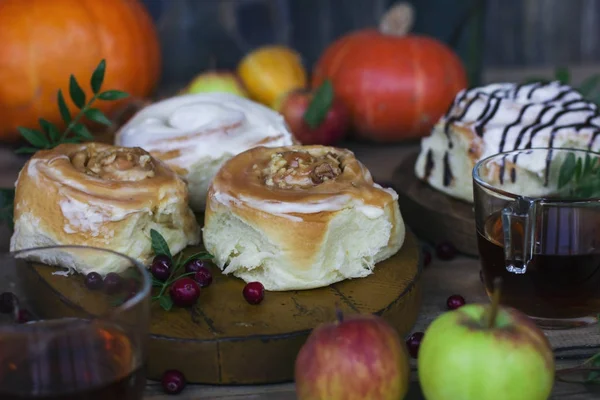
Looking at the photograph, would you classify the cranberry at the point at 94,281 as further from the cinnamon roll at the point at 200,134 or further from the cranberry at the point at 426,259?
the cranberry at the point at 426,259

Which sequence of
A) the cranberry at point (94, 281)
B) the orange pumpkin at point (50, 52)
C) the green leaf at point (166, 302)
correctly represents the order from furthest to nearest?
the orange pumpkin at point (50, 52)
the green leaf at point (166, 302)
the cranberry at point (94, 281)

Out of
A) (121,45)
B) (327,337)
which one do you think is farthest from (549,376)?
(121,45)

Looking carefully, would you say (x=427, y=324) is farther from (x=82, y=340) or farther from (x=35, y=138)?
(x=35, y=138)

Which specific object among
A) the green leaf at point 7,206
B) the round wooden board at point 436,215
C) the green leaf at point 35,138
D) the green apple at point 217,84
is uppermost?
the green leaf at point 35,138

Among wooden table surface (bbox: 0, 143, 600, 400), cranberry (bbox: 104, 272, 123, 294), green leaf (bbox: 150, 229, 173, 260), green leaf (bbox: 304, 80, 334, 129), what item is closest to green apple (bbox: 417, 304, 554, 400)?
wooden table surface (bbox: 0, 143, 600, 400)

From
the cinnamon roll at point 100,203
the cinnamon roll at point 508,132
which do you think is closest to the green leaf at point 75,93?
the cinnamon roll at point 100,203

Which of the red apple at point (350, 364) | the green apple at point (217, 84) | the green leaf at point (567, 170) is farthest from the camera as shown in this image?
the green apple at point (217, 84)

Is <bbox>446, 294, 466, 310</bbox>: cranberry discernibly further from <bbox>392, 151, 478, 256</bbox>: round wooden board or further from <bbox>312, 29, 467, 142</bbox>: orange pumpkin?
<bbox>312, 29, 467, 142</bbox>: orange pumpkin
